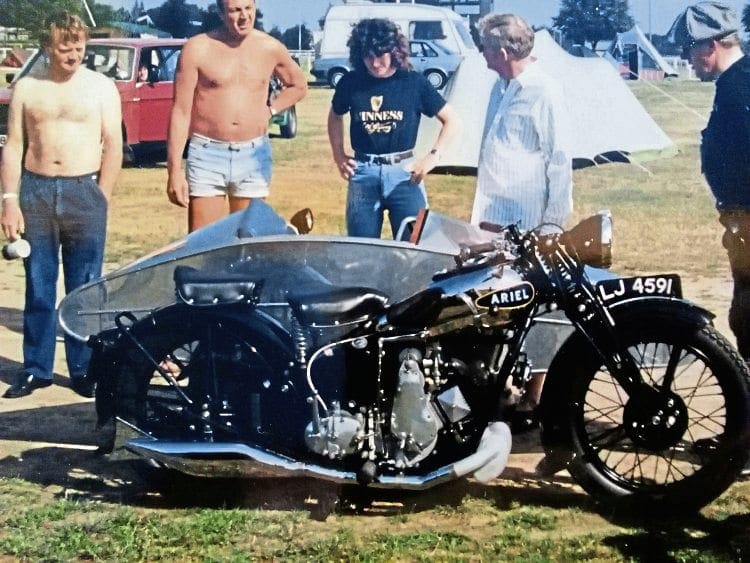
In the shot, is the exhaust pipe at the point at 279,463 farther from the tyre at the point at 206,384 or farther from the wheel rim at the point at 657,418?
the wheel rim at the point at 657,418

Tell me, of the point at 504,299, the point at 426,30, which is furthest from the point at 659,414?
the point at 426,30

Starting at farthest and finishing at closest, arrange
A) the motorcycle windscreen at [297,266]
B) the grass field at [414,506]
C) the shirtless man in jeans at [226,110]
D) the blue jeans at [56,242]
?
the blue jeans at [56,242] < the shirtless man in jeans at [226,110] < the motorcycle windscreen at [297,266] < the grass field at [414,506]

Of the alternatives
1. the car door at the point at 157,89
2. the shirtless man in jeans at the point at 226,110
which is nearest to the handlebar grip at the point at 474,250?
the shirtless man in jeans at the point at 226,110

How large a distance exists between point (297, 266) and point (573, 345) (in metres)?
0.97

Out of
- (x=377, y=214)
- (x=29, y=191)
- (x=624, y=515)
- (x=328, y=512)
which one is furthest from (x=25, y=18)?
(x=624, y=515)

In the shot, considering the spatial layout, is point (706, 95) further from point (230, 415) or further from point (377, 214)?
point (230, 415)

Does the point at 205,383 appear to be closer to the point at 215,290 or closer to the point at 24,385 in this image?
the point at 215,290

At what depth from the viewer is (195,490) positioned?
4.22 m

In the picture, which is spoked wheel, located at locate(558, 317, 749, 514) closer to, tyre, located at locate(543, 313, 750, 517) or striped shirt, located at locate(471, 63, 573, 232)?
tyre, located at locate(543, 313, 750, 517)

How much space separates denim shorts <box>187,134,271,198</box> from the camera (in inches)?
177

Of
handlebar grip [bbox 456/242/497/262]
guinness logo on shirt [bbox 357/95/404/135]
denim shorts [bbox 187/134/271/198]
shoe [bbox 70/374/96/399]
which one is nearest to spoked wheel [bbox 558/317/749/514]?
handlebar grip [bbox 456/242/497/262]

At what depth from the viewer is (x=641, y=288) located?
3795mm

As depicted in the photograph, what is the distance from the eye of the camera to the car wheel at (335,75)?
432 centimetres

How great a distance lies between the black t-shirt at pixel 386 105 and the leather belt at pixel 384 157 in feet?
0.05
